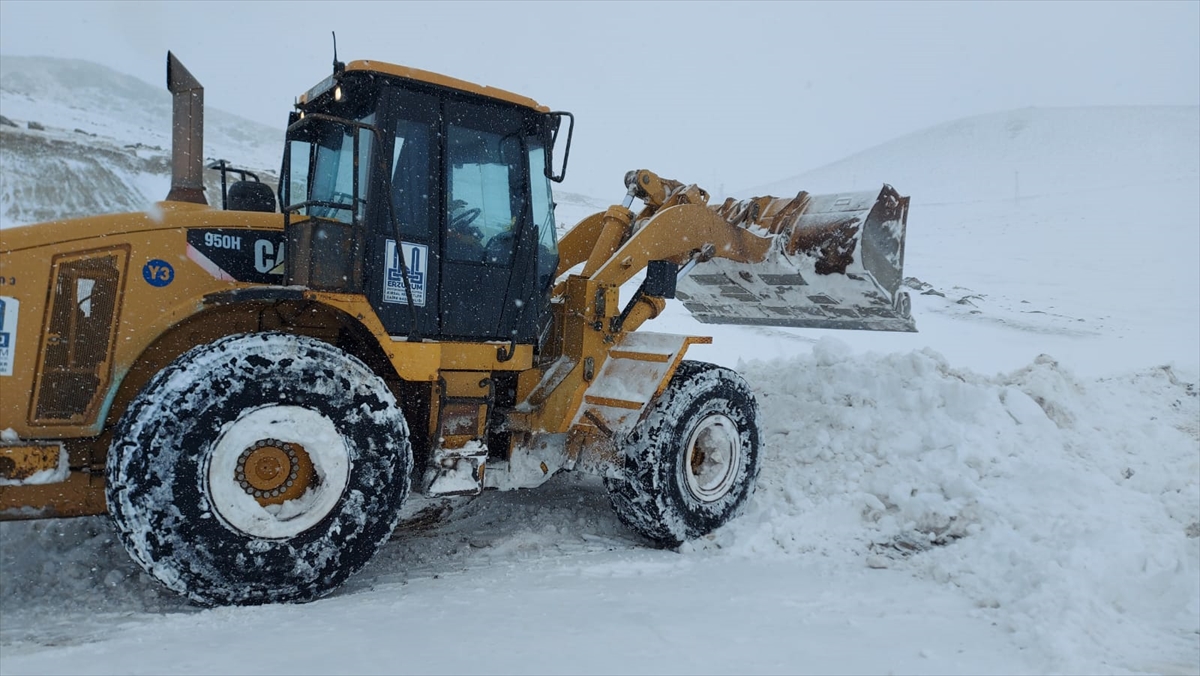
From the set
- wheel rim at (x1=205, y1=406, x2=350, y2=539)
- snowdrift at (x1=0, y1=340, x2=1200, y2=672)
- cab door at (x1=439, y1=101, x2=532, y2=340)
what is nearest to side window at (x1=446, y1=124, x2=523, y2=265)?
cab door at (x1=439, y1=101, x2=532, y2=340)

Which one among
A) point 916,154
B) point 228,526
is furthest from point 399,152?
point 916,154

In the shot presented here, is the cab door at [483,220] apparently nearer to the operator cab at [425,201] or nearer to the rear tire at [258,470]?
the operator cab at [425,201]

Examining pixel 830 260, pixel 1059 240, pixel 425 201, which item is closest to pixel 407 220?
pixel 425 201

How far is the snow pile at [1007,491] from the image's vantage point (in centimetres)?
342

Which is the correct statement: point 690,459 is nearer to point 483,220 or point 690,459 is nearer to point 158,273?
point 483,220

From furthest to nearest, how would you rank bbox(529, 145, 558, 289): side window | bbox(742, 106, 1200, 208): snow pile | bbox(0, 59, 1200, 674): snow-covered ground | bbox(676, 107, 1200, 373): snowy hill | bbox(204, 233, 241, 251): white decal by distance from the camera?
bbox(742, 106, 1200, 208): snow pile < bbox(676, 107, 1200, 373): snowy hill < bbox(529, 145, 558, 289): side window < bbox(204, 233, 241, 251): white decal < bbox(0, 59, 1200, 674): snow-covered ground

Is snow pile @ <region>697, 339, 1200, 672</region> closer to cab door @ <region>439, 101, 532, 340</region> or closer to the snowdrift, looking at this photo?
the snowdrift

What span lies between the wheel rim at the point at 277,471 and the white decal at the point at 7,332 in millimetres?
1033

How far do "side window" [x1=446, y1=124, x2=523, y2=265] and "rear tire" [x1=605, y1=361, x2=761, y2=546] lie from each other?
1.34 meters

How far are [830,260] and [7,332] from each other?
5001 millimetres

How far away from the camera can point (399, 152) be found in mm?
4172

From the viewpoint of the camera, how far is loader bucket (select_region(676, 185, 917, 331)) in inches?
236

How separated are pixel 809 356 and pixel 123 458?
5373 millimetres

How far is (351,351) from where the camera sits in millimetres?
4391
